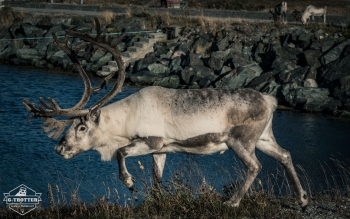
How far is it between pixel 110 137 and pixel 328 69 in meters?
20.1

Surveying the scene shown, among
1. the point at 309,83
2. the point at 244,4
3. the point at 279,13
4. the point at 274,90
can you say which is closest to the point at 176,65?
the point at 274,90

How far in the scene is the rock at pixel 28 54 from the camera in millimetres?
38125

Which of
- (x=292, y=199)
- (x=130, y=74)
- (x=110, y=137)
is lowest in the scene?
(x=130, y=74)

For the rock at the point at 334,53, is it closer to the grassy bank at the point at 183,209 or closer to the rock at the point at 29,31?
the rock at the point at 29,31

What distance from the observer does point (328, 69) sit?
2872 cm

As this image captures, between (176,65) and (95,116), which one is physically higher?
(95,116)

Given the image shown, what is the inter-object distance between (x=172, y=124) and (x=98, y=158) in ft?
27.8

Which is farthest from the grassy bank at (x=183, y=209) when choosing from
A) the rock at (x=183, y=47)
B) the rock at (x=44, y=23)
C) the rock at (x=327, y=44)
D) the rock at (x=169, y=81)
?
the rock at (x=44, y=23)

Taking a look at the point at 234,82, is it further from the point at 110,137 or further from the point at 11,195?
the point at 110,137

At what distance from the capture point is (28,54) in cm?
3838

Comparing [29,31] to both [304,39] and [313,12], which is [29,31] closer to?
[313,12]

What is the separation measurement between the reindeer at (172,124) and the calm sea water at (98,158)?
3.95 ft

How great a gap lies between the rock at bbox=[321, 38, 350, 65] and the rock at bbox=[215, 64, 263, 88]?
3221 mm

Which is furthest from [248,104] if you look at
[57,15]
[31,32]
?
[57,15]
